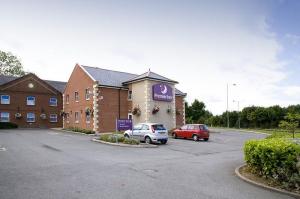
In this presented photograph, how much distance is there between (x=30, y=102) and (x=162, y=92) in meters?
23.5

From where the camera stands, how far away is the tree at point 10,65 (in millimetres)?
68537

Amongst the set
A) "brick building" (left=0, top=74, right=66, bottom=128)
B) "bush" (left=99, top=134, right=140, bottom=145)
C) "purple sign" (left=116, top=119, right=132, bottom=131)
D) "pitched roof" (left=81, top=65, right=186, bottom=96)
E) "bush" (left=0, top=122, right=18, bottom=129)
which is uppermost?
"pitched roof" (left=81, top=65, right=186, bottom=96)

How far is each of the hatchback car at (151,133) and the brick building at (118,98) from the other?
9675 mm

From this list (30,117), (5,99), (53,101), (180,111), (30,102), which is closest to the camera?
(180,111)

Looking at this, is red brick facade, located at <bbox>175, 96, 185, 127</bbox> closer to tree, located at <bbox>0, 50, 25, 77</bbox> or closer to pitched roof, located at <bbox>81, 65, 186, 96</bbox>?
pitched roof, located at <bbox>81, 65, 186, 96</bbox>

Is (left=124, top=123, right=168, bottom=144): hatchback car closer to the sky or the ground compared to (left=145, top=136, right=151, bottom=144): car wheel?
closer to the sky

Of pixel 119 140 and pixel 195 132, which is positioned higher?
pixel 195 132

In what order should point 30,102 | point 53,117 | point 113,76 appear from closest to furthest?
1. point 113,76
2. point 30,102
3. point 53,117

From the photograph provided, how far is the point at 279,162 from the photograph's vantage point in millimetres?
9109

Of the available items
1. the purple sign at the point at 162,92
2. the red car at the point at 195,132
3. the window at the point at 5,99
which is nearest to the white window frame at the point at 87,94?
the purple sign at the point at 162,92

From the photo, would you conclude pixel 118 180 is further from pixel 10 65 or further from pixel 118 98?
pixel 10 65

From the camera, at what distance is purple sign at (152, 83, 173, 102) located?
35.4 m

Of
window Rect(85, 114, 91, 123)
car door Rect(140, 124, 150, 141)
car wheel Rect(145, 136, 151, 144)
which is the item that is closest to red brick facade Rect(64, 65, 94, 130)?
window Rect(85, 114, 91, 123)

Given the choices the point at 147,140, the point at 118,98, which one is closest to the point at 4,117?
the point at 118,98
